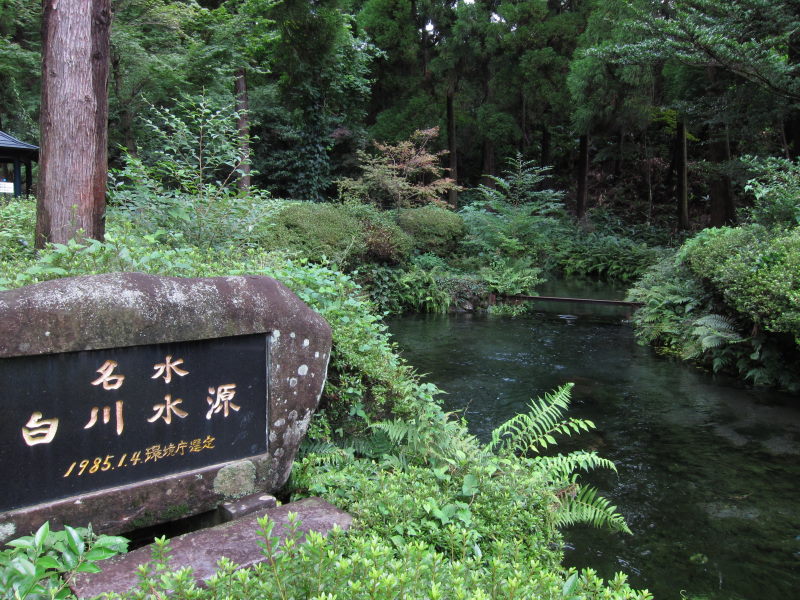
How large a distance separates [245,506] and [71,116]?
3610mm

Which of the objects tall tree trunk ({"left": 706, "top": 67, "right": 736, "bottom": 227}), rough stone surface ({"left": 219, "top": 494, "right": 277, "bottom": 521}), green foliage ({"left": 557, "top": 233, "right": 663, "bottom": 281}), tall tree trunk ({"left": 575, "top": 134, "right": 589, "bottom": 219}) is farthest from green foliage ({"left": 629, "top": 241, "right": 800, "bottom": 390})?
tall tree trunk ({"left": 575, "top": 134, "right": 589, "bottom": 219})

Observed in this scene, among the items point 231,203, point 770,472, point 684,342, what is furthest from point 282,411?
point 684,342

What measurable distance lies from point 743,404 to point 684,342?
2.31 m

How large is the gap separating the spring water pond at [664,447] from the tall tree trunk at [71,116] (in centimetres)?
406

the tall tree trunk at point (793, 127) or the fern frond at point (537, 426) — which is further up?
A: the tall tree trunk at point (793, 127)

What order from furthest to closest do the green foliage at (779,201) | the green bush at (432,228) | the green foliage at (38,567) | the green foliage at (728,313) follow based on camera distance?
the green bush at (432,228), the green foliage at (779,201), the green foliage at (728,313), the green foliage at (38,567)

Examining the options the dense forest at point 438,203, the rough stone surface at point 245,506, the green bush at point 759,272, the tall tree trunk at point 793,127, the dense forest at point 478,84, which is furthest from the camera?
the dense forest at point 478,84

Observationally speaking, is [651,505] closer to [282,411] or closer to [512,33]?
[282,411]

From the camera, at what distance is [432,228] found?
14.6 m

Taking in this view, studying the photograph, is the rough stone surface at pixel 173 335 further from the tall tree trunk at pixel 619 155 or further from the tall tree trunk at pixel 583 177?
the tall tree trunk at pixel 619 155

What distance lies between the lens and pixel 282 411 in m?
3.11

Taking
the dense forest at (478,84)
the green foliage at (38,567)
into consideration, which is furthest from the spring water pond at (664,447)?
the dense forest at (478,84)

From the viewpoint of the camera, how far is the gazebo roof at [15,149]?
40.1ft

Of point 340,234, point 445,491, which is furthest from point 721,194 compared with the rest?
point 445,491
